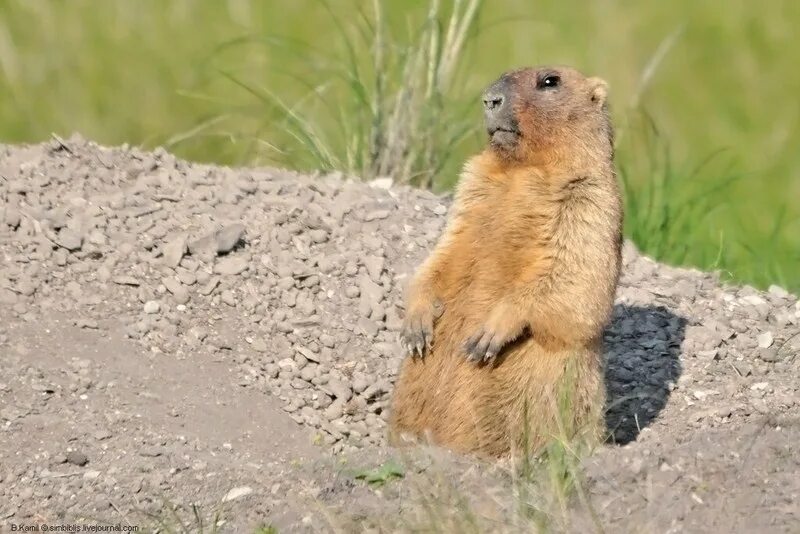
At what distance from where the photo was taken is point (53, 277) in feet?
18.7

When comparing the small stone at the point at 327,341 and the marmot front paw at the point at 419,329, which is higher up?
the marmot front paw at the point at 419,329

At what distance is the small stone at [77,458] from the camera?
4.92 m

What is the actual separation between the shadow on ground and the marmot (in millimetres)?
620

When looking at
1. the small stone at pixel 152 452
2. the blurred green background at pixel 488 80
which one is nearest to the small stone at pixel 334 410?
the small stone at pixel 152 452

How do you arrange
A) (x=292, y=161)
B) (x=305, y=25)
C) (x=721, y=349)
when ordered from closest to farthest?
(x=721, y=349)
(x=292, y=161)
(x=305, y=25)

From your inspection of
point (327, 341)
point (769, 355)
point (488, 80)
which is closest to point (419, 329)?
point (327, 341)

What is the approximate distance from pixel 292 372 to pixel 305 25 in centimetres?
590

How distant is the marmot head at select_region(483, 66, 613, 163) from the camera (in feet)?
16.6

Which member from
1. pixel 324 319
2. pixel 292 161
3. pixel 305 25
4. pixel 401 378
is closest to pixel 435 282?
pixel 401 378

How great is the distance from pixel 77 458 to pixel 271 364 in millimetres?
1021

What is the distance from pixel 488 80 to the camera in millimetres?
9867

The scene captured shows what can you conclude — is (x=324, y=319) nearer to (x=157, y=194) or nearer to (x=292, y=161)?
(x=157, y=194)

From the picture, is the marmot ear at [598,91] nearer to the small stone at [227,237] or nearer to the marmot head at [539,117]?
the marmot head at [539,117]

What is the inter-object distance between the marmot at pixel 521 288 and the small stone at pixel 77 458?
110cm
